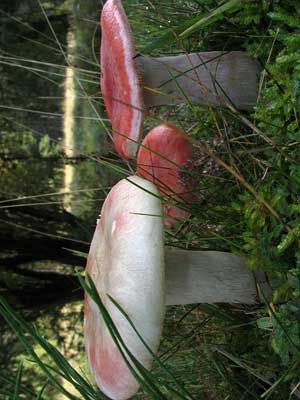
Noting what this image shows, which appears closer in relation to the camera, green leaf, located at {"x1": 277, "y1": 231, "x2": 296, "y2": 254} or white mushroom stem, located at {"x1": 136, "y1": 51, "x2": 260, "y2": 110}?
green leaf, located at {"x1": 277, "y1": 231, "x2": 296, "y2": 254}

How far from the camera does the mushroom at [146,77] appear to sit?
37.9 inches

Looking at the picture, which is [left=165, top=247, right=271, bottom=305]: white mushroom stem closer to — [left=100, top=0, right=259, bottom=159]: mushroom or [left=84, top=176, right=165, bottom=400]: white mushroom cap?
[left=84, top=176, right=165, bottom=400]: white mushroom cap

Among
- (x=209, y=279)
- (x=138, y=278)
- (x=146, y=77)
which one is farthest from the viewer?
(x=146, y=77)

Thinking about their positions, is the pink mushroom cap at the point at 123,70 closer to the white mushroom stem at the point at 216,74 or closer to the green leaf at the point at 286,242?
the white mushroom stem at the point at 216,74

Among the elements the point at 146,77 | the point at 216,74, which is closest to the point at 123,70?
the point at 146,77

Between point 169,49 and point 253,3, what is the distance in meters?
0.64

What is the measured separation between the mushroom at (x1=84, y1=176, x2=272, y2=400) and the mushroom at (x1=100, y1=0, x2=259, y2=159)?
18cm

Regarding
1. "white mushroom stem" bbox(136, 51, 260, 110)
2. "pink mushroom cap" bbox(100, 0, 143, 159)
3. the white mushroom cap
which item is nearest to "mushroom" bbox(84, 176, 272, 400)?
the white mushroom cap

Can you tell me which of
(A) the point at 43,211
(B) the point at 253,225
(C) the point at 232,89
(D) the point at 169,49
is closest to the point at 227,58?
(C) the point at 232,89

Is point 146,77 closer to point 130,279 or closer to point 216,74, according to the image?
point 216,74

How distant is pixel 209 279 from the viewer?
3.01 feet

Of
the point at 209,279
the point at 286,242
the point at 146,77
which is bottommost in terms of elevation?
the point at 209,279

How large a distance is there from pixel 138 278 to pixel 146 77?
457 mm

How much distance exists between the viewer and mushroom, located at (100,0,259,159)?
3.15 ft
